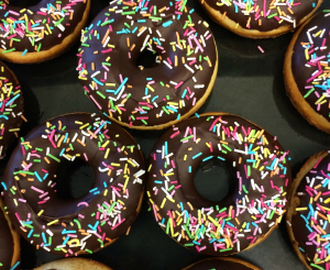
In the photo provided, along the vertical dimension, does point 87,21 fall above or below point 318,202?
above

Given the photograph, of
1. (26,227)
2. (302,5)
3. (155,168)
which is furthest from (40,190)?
(302,5)

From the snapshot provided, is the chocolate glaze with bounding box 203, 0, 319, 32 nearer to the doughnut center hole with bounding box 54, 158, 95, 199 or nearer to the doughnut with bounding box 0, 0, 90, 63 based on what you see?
the doughnut with bounding box 0, 0, 90, 63

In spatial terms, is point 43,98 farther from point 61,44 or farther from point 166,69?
point 166,69

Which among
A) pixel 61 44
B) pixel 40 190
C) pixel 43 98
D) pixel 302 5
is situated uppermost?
pixel 302 5

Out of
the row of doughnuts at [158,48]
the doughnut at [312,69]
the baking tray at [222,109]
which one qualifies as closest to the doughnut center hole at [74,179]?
the baking tray at [222,109]

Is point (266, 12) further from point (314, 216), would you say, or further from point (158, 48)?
point (314, 216)

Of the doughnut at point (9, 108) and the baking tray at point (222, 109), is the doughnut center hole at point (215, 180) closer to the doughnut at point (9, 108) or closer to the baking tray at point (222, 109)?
the baking tray at point (222, 109)

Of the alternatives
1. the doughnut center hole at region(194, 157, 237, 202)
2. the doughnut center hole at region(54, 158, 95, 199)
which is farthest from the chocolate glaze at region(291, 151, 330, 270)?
the doughnut center hole at region(54, 158, 95, 199)
